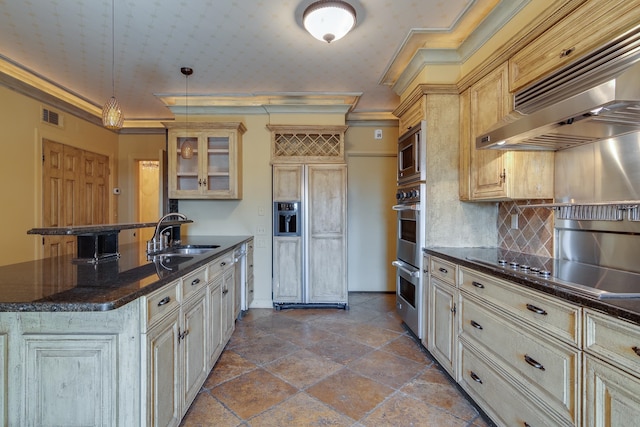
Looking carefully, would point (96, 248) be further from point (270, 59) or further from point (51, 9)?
point (270, 59)

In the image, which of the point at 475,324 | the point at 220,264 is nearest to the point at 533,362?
the point at 475,324

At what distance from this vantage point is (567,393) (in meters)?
1.23

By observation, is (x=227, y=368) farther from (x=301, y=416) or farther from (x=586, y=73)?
(x=586, y=73)

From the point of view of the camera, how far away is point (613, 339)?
1058 mm

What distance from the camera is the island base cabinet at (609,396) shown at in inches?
39.1

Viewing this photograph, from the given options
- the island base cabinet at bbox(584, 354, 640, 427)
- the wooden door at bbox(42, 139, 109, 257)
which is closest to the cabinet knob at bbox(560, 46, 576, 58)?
the island base cabinet at bbox(584, 354, 640, 427)

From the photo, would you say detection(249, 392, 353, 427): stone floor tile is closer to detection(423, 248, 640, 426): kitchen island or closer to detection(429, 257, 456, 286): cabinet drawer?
detection(423, 248, 640, 426): kitchen island

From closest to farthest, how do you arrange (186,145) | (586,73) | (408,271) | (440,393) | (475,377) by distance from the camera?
1. (586,73)
2. (475,377)
3. (440,393)
4. (408,271)
5. (186,145)

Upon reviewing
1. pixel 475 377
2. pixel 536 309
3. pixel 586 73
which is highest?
pixel 586 73

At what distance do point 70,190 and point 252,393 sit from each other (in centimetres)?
382

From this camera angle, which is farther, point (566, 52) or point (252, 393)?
point (252, 393)

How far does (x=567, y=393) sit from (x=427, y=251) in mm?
1426

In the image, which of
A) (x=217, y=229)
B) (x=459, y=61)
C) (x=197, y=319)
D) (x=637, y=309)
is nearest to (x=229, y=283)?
(x=197, y=319)

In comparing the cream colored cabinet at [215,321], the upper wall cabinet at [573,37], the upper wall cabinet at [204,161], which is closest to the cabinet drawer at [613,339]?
the upper wall cabinet at [573,37]
